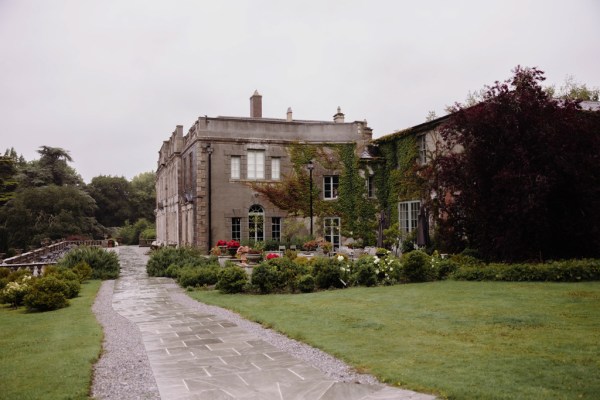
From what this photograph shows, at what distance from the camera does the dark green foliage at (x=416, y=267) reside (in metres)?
14.3

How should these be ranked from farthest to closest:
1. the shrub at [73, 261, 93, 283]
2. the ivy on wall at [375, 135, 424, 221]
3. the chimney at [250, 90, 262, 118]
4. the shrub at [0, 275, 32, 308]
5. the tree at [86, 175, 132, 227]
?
the tree at [86, 175, 132, 227], the chimney at [250, 90, 262, 118], the ivy on wall at [375, 135, 424, 221], the shrub at [73, 261, 93, 283], the shrub at [0, 275, 32, 308]

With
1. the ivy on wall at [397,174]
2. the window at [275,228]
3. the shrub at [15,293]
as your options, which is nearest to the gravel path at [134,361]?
the shrub at [15,293]

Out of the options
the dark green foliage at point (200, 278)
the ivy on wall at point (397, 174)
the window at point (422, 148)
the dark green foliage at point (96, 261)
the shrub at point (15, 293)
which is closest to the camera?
the shrub at point (15, 293)

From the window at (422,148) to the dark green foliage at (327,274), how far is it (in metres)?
11.8

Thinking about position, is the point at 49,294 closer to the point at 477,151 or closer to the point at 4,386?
the point at 4,386

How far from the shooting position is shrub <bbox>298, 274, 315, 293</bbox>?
13469 mm

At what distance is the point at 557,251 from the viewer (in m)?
15.5

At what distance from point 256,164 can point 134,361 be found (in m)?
21.6

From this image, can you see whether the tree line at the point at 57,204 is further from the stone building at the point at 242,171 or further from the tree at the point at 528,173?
the tree at the point at 528,173

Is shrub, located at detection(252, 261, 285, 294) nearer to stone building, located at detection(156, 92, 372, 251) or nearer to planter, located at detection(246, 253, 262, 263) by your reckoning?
planter, located at detection(246, 253, 262, 263)

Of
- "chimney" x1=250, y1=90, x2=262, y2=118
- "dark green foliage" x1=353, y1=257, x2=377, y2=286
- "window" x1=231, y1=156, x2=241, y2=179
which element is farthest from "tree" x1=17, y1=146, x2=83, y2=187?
"dark green foliage" x1=353, y1=257, x2=377, y2=286

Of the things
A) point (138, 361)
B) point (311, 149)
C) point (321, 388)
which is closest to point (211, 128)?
point (311, 149)

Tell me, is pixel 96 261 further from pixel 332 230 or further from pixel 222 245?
pixel 332 230

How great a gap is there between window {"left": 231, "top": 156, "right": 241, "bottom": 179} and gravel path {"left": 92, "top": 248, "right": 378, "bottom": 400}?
17.5 m
